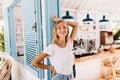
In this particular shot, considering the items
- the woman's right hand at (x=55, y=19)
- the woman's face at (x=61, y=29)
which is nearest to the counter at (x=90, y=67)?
the woman's right hand at (x=55, y=19)

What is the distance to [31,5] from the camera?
209cm

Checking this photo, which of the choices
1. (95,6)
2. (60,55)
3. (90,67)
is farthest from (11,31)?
(95,6)

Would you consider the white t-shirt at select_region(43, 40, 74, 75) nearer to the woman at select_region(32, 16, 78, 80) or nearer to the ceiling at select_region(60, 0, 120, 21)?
the woman at select_region(32, 16, 78, 80)

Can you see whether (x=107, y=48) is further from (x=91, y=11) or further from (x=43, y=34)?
(x=43, y=34)

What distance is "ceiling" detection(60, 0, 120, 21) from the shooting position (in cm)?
488

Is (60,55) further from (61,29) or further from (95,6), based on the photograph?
(95,6)

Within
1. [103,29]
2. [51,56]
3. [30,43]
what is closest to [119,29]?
[103,29]

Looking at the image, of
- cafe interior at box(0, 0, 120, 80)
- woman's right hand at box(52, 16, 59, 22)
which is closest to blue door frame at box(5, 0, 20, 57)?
cafe interior at box(0, 0, 120, 80)

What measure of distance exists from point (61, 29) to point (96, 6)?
14.0ft

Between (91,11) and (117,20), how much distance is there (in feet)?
4.99

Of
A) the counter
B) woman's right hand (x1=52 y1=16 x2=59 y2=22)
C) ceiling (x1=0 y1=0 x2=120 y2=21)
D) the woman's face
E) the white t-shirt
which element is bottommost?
the counter

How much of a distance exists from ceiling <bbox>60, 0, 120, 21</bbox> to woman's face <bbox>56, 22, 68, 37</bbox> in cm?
324

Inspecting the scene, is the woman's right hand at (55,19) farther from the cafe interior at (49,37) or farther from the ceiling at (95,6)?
the ceiling at (95,6)

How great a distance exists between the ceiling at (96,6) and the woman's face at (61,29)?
3.24 m
